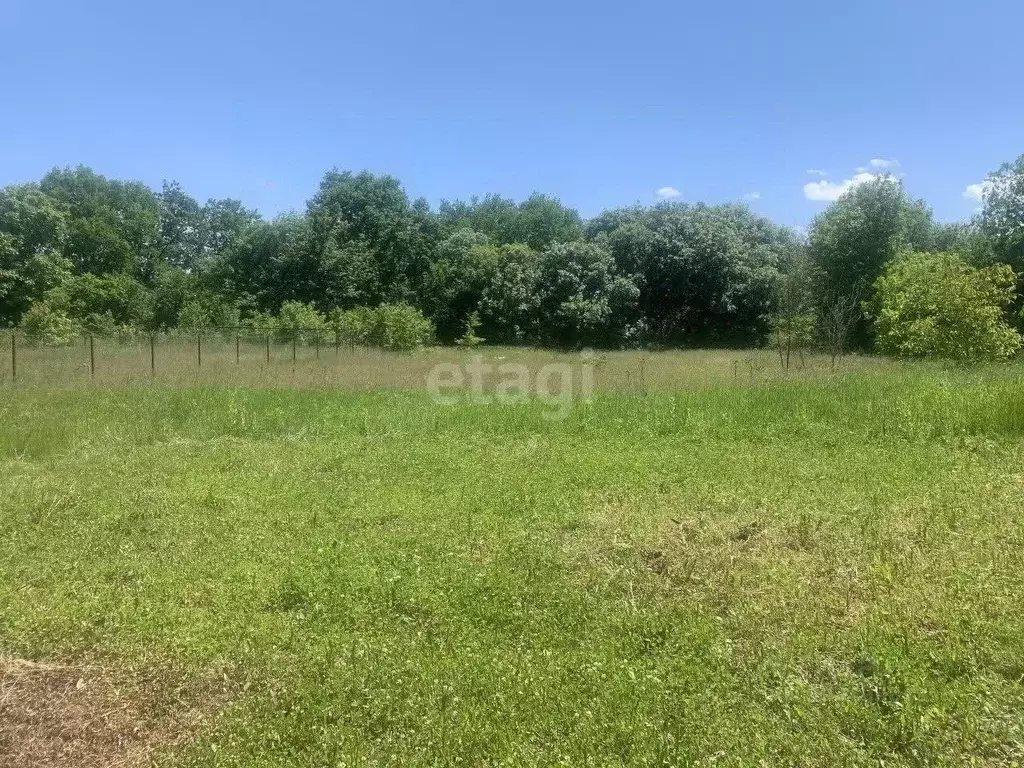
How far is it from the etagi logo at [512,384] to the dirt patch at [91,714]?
7019 mm

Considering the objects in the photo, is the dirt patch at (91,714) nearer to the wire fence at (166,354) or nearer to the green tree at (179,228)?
the wire fence at (166,354)

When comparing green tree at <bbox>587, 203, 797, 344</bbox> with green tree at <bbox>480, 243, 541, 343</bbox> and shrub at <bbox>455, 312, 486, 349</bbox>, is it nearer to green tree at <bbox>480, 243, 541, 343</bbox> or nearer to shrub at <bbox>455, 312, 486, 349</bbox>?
green tree at <bbox>480, 243, 541, 343</bbox>

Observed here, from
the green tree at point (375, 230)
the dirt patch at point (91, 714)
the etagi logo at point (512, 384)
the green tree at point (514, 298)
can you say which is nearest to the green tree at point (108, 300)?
the green tree at point (375, 230)

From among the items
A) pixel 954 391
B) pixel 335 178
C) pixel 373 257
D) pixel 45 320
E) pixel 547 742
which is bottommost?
pixel 547 742

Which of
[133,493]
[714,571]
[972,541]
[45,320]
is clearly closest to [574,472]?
[714,571]

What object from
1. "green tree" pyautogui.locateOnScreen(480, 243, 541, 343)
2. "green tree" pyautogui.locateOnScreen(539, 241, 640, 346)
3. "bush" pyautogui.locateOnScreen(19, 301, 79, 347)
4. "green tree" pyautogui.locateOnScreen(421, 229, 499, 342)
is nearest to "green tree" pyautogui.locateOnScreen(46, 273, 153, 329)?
"bush" pyautogui.locateOnScreen(19, 301, 79, 347)

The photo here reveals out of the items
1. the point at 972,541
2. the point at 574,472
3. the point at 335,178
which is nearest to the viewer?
the point at 972,541

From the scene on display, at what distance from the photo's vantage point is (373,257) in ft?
109

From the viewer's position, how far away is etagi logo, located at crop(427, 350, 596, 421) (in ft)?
36.2

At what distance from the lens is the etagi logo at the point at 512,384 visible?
11.0 m

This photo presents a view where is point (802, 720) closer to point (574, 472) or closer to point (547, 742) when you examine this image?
point (547, 742)

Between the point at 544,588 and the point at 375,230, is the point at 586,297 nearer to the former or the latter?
the point at 375,230

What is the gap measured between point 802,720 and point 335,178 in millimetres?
38131

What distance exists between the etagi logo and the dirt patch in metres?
7.02
